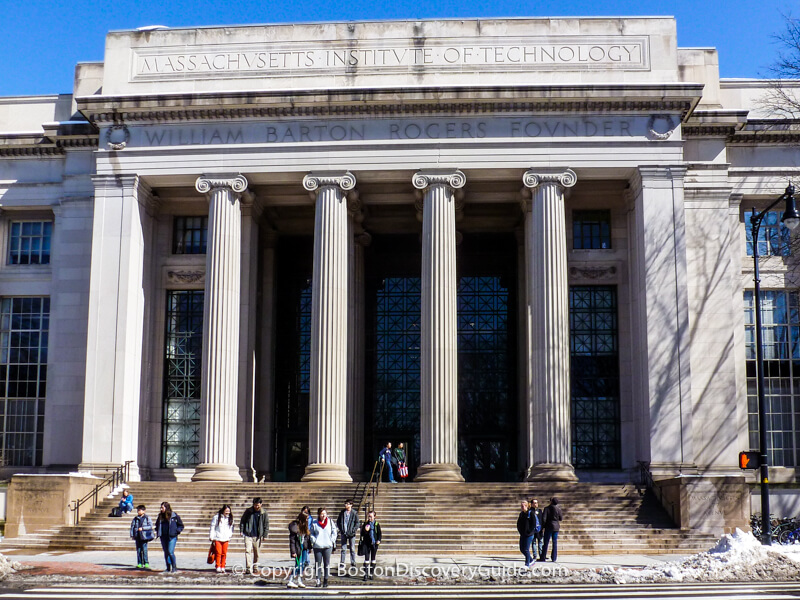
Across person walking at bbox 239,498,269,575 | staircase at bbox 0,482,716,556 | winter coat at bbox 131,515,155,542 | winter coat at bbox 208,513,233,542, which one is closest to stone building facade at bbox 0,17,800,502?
staircase at bbox 0,482,716,556

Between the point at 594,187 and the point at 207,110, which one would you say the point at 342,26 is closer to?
the point at 207,110

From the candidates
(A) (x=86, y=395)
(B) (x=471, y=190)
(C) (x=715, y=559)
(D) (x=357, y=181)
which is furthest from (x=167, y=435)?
(C) (x=715, y=559)

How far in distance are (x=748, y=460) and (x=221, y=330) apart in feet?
57.2

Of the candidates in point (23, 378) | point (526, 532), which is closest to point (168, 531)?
point (526, 532)

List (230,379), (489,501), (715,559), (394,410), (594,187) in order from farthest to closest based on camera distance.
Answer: (394,410)
(594,187)
(230,379)
(489,501)
(715,559)

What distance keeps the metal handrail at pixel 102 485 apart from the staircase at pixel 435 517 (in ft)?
1.54

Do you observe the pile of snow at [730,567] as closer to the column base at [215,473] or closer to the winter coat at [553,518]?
the winter coat at [553,518]

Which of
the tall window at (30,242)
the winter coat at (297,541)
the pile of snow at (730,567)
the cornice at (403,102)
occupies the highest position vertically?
the cornice at (403,102)

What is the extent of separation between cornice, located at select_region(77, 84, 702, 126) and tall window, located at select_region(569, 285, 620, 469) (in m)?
7.00

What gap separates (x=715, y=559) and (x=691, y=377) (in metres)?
14.4

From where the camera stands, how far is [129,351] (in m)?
34.8

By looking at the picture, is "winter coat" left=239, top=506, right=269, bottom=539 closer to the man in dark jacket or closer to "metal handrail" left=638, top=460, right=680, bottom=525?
the man in dark jacket

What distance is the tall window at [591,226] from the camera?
1483 inches

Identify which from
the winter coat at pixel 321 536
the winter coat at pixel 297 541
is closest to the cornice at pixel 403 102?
the winter coat at pixel 297 541
